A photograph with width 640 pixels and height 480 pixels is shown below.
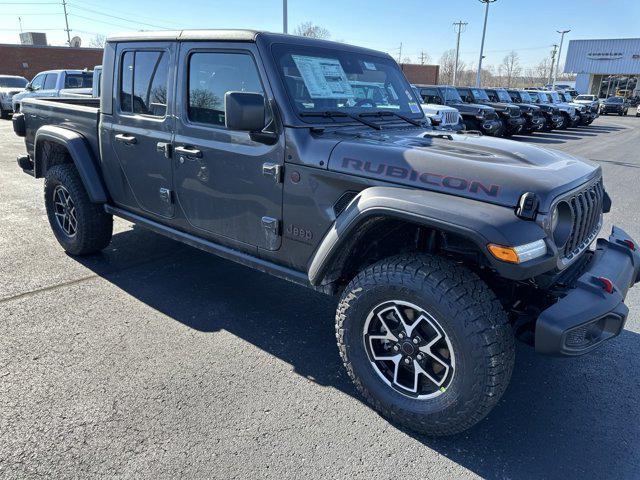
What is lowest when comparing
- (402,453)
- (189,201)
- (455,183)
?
(402,453)

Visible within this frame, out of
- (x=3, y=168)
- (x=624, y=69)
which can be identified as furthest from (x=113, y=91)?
(x=624, y=69)

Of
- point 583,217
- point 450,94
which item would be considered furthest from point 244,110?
point 450,94

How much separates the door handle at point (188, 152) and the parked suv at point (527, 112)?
56.5 feet

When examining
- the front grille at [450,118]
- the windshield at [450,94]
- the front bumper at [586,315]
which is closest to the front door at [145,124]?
the front bumper at [586,315]

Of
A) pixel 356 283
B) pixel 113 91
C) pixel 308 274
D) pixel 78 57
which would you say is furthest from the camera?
pixel 78 57

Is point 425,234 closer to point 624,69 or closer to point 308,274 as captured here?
point 308,274

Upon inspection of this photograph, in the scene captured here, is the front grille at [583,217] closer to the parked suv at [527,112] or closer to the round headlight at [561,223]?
the round headlight at [561,223]

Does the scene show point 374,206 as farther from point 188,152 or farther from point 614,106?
point 614,106

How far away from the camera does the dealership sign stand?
180 ft

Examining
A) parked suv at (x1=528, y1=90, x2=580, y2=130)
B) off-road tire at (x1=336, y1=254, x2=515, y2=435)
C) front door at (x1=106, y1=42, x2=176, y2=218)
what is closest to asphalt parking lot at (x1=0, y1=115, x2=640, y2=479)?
off-road tire at (x1=336, y1=254, x2=515, y2=435)

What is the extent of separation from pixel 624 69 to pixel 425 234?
64.9 m

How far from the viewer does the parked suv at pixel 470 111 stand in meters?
14.9

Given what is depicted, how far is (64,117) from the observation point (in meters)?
4.48

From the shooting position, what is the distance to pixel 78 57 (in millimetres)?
34125
